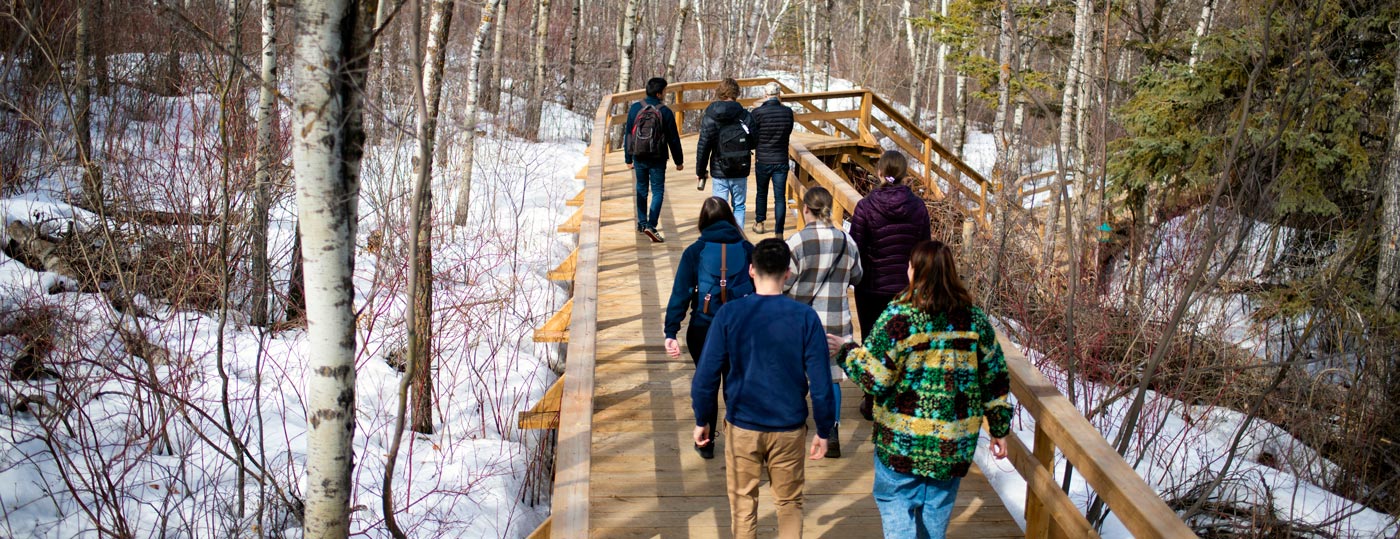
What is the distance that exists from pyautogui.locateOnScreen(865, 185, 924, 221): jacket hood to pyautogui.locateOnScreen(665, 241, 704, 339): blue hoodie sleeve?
1.17 meters

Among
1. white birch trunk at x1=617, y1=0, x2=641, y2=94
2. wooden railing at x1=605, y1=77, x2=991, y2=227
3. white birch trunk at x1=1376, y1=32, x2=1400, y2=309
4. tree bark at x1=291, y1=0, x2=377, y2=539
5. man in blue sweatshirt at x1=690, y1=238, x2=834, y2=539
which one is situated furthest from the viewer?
white birch trunk at x1=617, y1=0, x2=641, y2=94

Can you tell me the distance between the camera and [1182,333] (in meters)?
10.4

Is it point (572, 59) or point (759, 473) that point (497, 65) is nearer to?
point (572, 59)

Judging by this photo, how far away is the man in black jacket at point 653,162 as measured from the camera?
8.59 meters

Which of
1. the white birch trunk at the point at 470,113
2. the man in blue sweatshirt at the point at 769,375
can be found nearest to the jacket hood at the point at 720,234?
the man in blue sweatshirt at the point at 769,375

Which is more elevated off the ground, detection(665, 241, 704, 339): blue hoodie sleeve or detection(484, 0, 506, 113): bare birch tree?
detection(484, 0, 506, 113): bare birch tree

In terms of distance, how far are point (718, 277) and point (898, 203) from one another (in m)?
1.23

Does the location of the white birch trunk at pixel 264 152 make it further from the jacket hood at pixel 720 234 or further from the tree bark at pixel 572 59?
the tree bark at pixel 572 59

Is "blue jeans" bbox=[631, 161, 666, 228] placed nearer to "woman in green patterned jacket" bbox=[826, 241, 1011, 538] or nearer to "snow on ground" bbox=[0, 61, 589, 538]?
"snow on ground" bbox=[0, 61, 589, 538]

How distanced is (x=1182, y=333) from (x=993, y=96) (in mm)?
11097

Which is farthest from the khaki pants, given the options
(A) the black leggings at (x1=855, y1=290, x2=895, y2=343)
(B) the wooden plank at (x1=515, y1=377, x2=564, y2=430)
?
(B) the wooden plank at (x1=515, y1=377, x2=564, y2=430)

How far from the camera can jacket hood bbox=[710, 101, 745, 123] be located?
8.26 m

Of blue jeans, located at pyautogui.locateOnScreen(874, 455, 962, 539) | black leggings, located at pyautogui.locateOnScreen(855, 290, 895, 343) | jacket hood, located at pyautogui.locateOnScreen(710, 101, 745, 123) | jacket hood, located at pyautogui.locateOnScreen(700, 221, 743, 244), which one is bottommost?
blue jeans, located at pyautogui.locateOnScreen(874, 455, 962, 539)

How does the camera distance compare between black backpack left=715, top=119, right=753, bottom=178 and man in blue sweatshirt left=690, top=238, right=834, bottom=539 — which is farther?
black backpack left=715, top=119, right=753, bottom=178
